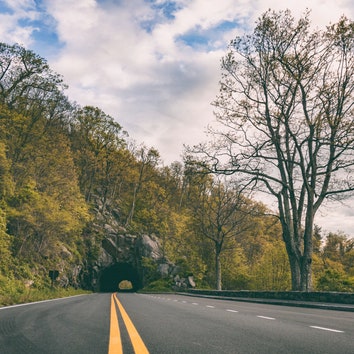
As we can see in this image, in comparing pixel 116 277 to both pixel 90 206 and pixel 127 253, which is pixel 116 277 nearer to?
pixel 127 253

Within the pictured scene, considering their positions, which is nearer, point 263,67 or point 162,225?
point 263,67

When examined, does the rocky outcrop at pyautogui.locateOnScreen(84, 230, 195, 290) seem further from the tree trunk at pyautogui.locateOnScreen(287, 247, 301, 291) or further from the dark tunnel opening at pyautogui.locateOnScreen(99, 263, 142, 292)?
the tree trunk at pyautogui.locateOnScreen(287, 247, 301, 291)

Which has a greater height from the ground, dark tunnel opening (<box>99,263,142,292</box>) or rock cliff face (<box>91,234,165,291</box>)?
rock cliff face (<box>91,234,165,291</box>)

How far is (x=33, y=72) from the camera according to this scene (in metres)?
34.1

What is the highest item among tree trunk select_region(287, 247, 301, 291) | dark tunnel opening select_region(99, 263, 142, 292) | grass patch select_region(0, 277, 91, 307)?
tree trunk select_region(287, 247, 301, 291)

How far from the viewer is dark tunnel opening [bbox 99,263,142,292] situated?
64588mm

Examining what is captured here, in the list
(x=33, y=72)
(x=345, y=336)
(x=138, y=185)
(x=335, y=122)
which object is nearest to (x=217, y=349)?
(x=345, y=336)

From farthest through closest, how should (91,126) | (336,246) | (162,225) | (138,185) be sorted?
(336,246) → (138,185) → (162,225) → (91,126)

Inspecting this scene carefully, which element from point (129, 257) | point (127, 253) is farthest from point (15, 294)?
point (129, 257)

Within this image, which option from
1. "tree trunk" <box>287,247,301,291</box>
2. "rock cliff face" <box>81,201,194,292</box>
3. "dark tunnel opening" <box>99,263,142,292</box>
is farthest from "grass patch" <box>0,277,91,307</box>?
"dark tunnel opening" <box>99,263,142,292</box>

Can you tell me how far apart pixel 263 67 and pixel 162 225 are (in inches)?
1608

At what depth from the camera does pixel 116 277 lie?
247ft

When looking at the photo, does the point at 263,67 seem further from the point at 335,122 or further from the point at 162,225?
the point at 162,225

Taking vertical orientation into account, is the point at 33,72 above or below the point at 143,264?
above
